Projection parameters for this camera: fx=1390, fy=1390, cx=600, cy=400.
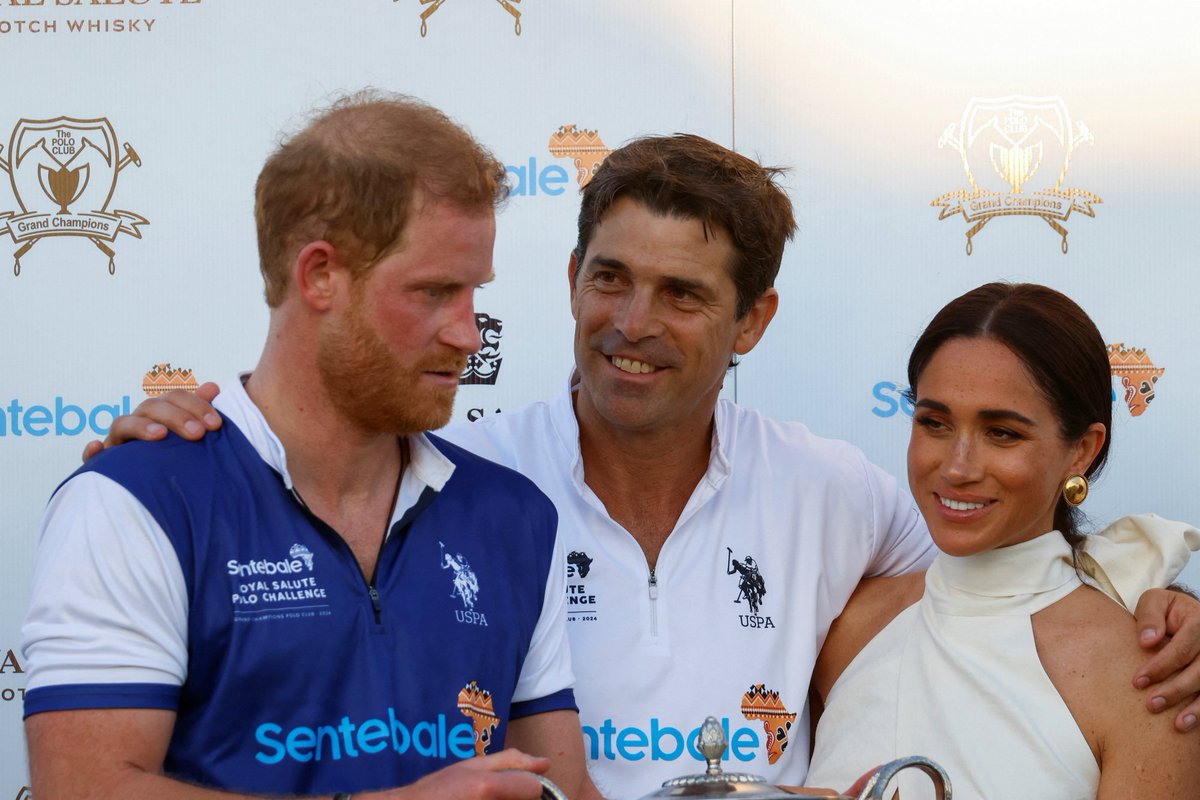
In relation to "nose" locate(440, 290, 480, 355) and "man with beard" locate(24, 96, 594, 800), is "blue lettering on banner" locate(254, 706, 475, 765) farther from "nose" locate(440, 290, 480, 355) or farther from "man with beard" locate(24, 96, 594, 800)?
"nose" locate(440, 290, 480, 355)

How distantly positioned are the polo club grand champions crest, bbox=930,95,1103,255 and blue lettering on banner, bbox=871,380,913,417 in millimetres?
374

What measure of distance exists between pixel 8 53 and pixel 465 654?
2220 mm

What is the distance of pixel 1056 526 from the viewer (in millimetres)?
2400

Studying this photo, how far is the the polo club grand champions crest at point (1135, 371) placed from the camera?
10.6ft

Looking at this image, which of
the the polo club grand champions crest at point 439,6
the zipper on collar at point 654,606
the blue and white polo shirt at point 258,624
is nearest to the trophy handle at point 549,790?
the blue and white polo shirt at point 258,624

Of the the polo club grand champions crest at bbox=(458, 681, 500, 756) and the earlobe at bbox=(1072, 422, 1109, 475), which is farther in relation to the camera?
the earlobe at bbox=(1072, 422, 1109, 475)

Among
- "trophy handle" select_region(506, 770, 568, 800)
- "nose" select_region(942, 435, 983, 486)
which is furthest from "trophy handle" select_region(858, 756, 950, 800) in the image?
"nose" select_region(942, 435, 983, 486)

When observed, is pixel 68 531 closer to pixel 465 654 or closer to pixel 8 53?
pixel 465 654

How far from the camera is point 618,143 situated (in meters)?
3.31

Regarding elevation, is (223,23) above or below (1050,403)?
above

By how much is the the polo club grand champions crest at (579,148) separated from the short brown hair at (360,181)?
1287 millimetres

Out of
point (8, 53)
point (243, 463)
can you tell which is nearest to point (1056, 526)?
point (243, 463)

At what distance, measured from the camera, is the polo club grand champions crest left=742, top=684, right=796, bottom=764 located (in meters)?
2.55

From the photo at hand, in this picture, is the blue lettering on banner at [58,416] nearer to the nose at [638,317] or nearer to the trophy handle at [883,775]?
the nose at [638,317]
